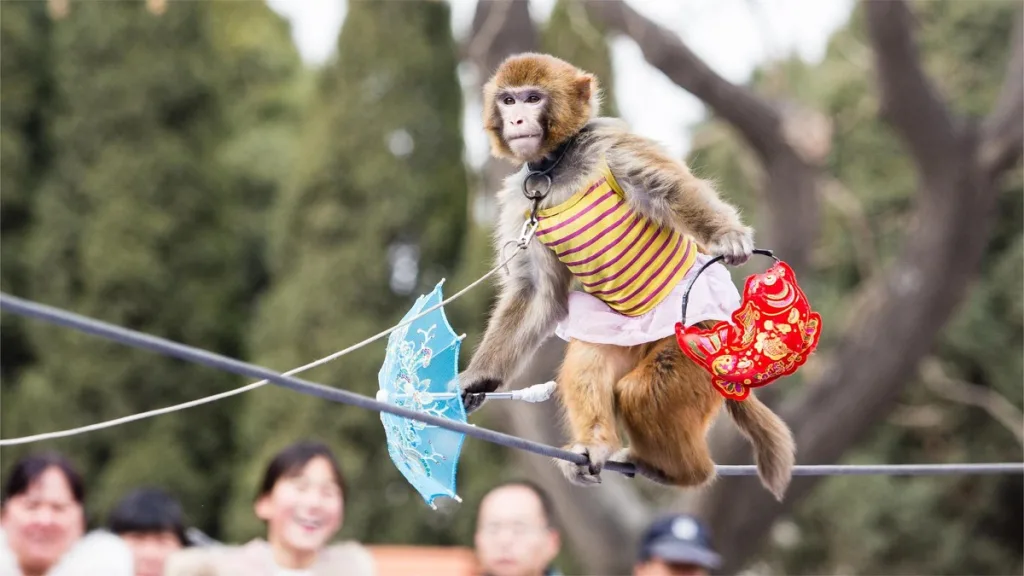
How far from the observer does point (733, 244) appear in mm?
Result: 2020

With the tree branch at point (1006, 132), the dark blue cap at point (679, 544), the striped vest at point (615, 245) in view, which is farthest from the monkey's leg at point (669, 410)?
the tree branch at point (1006, 132)

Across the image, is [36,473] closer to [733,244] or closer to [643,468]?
[643,468]

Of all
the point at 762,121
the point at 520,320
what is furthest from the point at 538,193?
the point at 762,121

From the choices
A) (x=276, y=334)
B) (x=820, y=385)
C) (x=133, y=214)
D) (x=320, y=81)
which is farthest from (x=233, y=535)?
(x=820, y=385)

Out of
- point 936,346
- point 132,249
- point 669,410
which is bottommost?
point 669,410

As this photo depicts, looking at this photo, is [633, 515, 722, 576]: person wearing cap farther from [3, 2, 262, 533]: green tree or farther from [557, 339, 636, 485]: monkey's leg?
[3, 2, 262, 533]: green tree

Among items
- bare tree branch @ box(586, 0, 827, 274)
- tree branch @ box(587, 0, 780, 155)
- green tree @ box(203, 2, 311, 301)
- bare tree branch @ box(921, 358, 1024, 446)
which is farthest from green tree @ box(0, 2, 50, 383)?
bare tree branch @ box(921, 358, 1024, 446)

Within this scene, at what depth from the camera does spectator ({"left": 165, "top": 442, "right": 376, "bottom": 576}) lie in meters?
2.94

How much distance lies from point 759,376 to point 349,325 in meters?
7.76

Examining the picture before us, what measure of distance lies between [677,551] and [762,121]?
3465 mm

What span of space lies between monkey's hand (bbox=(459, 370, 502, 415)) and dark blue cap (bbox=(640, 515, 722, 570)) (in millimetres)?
1316

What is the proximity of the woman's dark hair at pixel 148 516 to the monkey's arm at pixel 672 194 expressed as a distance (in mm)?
1905

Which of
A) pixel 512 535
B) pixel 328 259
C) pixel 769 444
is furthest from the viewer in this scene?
pixel 328 259

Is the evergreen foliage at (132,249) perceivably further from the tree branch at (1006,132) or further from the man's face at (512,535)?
the man's face at (512,535)
